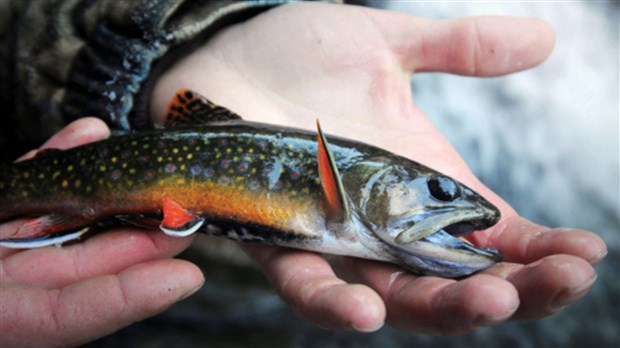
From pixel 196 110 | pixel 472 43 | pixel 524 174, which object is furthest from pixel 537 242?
pixel 524 174

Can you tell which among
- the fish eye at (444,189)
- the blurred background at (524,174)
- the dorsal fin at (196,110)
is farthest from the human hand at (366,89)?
the blurred background at (524,174)

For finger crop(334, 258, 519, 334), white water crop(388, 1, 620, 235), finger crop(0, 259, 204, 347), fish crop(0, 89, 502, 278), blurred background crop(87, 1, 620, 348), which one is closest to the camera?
finger crop(334, 258, 519, 334)

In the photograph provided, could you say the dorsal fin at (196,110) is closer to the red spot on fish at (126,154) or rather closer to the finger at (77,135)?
the red spot on fish at (126,154)

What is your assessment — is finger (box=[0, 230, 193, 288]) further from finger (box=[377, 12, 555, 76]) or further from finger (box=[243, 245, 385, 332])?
finger (box=[377, 12, 555, 76])

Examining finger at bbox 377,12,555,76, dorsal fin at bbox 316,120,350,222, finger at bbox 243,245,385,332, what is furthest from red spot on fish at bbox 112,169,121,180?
finger at bbox 377,12,555,76

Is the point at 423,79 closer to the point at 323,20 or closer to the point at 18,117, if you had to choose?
the point at 323,20

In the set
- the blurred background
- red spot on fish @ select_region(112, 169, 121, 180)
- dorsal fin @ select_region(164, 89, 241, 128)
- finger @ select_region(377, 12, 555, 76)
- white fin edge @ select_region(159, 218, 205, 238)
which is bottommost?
the blurred background

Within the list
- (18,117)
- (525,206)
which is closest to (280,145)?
(18,117)
